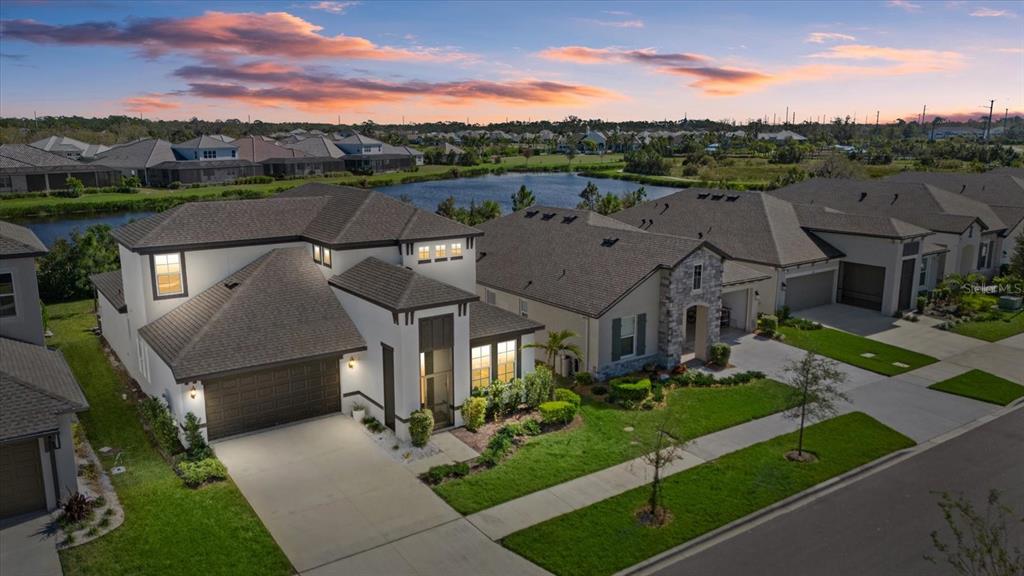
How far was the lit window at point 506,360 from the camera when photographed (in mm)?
23156

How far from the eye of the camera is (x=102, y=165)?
308 ft

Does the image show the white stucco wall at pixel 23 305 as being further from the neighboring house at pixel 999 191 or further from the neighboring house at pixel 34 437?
the neighboring house at pixel 999 191

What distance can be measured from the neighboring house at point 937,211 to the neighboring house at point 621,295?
2082 cm

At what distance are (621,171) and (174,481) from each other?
13301 cm

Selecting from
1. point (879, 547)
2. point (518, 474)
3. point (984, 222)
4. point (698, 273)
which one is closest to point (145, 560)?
point (518, 474)

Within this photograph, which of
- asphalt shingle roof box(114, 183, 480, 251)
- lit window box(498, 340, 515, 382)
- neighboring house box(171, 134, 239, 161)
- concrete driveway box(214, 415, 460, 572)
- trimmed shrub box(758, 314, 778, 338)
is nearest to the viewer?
concrete driveway box(214, 415, 460, 572)

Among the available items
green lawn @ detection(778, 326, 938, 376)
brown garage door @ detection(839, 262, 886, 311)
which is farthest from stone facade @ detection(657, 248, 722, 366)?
brown garage door @ detection(839, 262, 886, 311)

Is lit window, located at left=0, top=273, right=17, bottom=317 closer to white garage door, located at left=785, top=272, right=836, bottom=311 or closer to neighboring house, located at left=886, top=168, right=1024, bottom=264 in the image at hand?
white garage door, located at left=785, top=272, right=836, bottom=311

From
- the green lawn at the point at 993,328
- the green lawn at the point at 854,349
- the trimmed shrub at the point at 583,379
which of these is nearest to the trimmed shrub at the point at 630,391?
the trimmed shrub at the point at 583,379

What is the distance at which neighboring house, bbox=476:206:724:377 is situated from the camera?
26109mm

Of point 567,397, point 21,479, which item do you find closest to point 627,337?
point 567,397

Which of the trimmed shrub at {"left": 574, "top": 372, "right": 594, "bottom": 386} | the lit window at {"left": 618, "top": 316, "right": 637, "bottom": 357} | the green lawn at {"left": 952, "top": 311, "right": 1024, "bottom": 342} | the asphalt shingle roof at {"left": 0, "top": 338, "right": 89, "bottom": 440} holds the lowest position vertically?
the green lawn at {"left": 952, "top": 311, "right": 1024, "bottom": 342}

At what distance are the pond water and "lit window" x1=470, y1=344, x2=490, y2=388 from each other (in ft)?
178

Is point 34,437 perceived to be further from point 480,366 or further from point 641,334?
point 641,334
